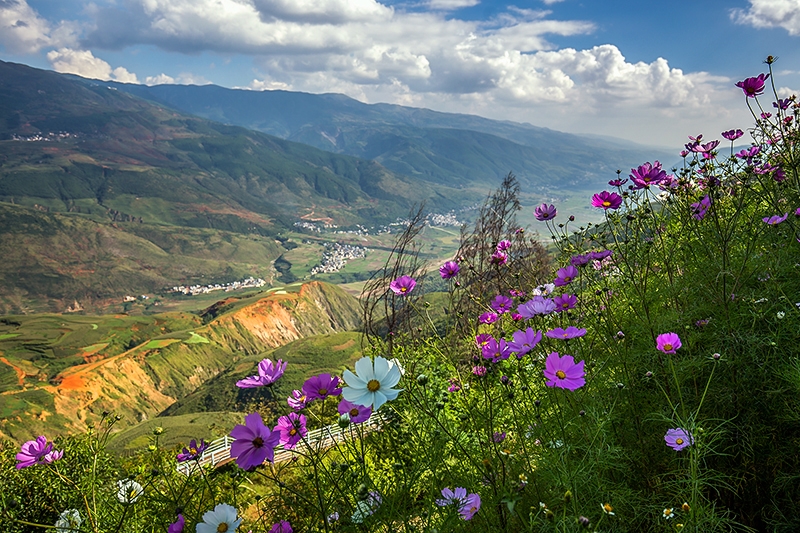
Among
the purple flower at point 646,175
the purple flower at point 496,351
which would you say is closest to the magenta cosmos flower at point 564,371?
the purple flower at point 496,351

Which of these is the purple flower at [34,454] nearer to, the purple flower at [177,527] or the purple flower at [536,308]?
the purple flower at [177,527]

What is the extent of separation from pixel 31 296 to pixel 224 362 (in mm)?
85916

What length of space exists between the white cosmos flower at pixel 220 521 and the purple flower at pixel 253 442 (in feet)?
0.58

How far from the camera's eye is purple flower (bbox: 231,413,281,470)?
1.25 m

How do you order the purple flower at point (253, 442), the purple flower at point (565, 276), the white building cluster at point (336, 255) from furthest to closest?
the white building cluster at point (336, 255), the purple flower at point (565, 276), the purple flower at point (253, 442)

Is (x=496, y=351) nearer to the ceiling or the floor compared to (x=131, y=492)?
nearer to the ceiling

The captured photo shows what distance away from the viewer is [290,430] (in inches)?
55.5

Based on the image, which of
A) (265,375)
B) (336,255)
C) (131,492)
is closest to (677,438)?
(265,375)

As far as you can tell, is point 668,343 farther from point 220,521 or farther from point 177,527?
point 177,527

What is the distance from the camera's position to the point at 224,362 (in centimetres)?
8175

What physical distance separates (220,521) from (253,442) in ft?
0.90

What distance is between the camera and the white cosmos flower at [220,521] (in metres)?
1.28

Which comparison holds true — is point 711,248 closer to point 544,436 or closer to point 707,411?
point 707,411

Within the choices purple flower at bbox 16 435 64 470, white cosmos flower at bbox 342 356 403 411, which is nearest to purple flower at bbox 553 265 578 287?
white cosmos flower at bbox 342 356 403 411
